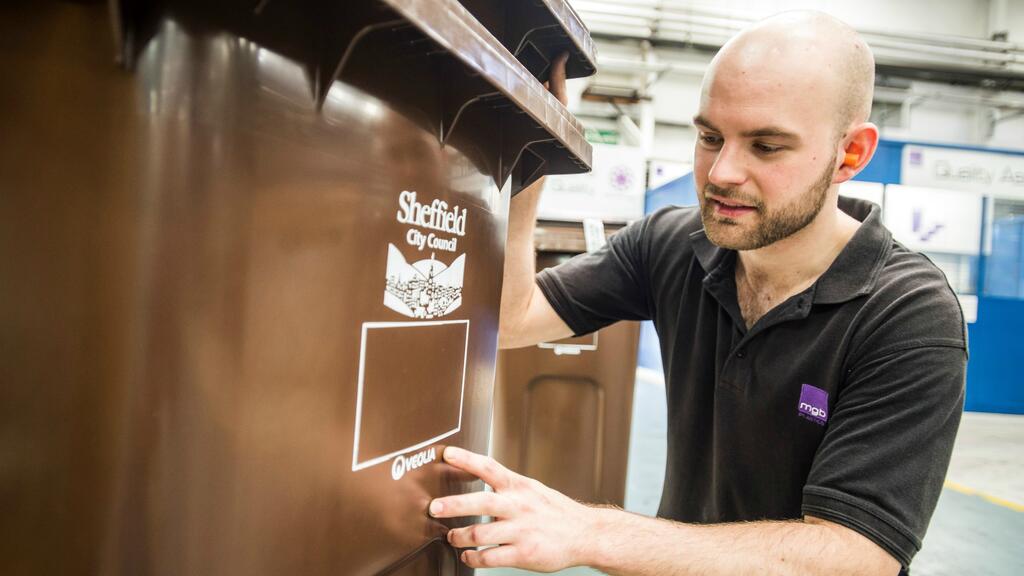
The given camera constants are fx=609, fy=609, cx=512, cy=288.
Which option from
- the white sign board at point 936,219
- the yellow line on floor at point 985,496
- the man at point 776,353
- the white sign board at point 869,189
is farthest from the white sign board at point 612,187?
the man at point 776,353

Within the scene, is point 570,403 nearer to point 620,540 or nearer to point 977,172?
point 620,540

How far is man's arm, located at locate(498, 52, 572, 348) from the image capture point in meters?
1.08

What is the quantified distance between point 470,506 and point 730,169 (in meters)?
0.70

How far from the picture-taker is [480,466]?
2.51 ft

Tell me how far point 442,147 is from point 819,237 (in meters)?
0.79

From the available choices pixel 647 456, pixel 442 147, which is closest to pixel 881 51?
pixel 647 456

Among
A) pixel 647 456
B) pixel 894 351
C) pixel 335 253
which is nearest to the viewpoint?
pixel 335 253

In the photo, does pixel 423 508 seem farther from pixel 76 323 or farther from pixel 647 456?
pixel 647 456

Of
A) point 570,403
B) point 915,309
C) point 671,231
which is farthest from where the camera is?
point 570,403

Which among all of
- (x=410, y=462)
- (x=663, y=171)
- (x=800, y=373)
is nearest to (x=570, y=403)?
(x=800, y=373)

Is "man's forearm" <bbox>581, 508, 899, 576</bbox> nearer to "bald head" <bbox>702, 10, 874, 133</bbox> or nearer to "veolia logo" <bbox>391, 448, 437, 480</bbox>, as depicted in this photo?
"veolia logo" <bbox>391, 448, 437, 480</bbox>

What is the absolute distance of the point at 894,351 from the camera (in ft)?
3.07

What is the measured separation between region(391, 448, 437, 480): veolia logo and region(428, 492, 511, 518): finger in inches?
2.1

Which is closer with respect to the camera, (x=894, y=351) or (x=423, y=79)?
(x=423, y=79)
